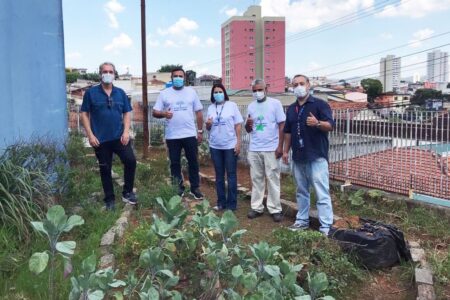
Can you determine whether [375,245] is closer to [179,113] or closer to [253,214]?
[253,214]

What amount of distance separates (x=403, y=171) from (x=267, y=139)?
238cm

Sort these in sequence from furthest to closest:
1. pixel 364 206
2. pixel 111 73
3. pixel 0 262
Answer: pixel 364 206, pixel 111 73, pixel 0 262

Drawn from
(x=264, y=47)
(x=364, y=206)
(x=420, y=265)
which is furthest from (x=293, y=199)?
(x=264, y=47)

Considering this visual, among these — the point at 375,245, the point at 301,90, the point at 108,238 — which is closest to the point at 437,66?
the point at 301,90

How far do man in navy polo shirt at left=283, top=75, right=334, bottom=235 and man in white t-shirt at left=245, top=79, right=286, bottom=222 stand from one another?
1.45 feet

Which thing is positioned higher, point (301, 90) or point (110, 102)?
point (301, 90)

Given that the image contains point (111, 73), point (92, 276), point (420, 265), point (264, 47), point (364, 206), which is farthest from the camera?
point (264, 47)

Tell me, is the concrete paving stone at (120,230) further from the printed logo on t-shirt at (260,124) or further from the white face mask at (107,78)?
the printed logo on t-shirt at (260,124)

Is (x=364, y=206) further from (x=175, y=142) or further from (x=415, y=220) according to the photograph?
(x=175, y=142)

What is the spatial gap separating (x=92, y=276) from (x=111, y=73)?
136 inches

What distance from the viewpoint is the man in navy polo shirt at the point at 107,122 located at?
520 cm

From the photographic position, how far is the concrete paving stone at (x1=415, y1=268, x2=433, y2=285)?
11.9 ft

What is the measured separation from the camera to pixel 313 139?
474 cm

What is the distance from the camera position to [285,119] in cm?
529
